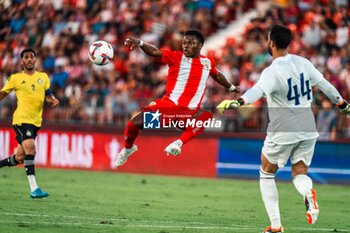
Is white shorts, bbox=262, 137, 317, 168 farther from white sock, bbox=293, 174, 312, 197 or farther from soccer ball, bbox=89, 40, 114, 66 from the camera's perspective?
soccer ball, bbox=89, 40, 114, 66

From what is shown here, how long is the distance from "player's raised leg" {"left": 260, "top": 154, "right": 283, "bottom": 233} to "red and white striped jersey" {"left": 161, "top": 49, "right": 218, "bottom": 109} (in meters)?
3.86

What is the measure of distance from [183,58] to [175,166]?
943cm

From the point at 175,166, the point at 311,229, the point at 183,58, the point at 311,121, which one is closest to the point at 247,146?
the point at 175,166

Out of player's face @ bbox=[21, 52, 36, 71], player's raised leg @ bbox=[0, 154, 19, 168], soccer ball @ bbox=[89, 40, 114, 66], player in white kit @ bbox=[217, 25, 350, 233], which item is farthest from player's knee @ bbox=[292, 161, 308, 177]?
player's raised leg @ bbox=[0, 154, 19, 168]

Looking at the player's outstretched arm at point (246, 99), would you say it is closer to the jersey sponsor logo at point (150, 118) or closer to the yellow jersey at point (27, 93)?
the jersey sponsor logo at point (150, 118)

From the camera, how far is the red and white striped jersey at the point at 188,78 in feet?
47.4

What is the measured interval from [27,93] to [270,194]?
233 inches

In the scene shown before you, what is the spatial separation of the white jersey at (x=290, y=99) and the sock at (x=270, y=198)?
0.60 m

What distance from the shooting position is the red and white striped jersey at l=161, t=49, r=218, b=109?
1445 centimetres

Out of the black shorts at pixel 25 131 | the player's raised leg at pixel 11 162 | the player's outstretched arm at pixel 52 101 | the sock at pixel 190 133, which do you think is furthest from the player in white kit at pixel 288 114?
the player's raised leg at pixel 11 162

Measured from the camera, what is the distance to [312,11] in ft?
81.9

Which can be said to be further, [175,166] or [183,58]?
[175,166]

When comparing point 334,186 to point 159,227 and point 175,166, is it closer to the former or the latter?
point 175,166

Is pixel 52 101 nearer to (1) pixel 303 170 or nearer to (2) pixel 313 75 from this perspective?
(1) pixel 303 170
